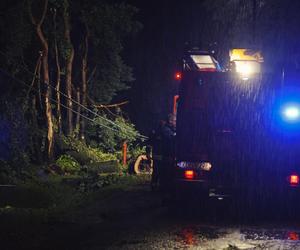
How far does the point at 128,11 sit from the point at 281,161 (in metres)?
16.5

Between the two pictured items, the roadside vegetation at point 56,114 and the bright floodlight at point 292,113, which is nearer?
the bright floodlight at point 292,113

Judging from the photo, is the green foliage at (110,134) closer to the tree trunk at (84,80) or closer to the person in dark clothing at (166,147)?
the tree trunk at (84,80)

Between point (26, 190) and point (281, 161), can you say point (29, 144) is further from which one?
point (281, 161)

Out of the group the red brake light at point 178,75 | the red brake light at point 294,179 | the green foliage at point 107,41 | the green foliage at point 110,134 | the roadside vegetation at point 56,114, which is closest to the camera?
the red brake light at point 294,179

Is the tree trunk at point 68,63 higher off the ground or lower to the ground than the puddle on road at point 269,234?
higher

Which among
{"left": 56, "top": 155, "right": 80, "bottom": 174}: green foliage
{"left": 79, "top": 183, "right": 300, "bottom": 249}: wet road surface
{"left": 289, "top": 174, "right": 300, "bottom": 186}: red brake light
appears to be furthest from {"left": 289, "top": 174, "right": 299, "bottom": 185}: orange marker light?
{"left": 56, "top": 155, "right": 80, "bottom": 174}: green foliage

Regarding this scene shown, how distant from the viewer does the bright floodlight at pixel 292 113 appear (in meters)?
9.95

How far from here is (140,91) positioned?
3105cm

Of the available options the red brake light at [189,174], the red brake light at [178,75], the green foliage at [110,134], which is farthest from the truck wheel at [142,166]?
the red brake light at [189,174]

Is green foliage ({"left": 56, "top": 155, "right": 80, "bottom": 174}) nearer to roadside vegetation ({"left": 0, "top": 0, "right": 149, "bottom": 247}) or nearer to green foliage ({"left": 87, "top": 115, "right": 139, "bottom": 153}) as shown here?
roadside vegetation ({"left": 0, "top": 0, "right": 149, "bottom": 247})

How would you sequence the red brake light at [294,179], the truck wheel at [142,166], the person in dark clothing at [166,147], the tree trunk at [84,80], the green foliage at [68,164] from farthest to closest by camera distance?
the tree trunk at [84,80] → the green foliage at [68,164] → the truck wheel at [142,166] → the person in dark clothing at [166,147] → the red brake light at [294,179]

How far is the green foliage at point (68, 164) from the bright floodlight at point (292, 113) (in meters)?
10.8

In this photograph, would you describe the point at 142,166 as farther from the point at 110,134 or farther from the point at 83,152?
the point at 110,134

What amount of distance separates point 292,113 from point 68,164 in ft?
39.3
